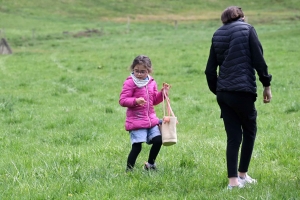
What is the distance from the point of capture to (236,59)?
232 inches

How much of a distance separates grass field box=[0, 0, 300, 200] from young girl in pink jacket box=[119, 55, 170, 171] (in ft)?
1.41

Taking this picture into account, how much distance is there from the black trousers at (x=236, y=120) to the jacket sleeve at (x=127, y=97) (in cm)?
108

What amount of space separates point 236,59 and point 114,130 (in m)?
5.07

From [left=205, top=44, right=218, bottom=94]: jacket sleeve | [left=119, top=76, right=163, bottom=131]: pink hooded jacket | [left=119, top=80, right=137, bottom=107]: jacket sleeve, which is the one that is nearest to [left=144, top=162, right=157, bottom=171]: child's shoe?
[left=119, top=76, right=163, bottom=131]: pink hooded jacket

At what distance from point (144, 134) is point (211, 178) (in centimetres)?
100

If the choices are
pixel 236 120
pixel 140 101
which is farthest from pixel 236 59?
pixel 140 101

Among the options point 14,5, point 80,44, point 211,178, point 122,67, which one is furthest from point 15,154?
point 14,5

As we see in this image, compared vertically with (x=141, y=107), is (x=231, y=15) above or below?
above

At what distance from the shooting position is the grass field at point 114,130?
598 centimetres

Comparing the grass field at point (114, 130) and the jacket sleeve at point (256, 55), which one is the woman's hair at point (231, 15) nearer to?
the jacket sleeve at point (256, 55)

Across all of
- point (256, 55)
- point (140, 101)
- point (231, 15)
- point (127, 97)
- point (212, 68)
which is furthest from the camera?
point (127, 97)

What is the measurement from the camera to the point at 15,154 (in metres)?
8.40

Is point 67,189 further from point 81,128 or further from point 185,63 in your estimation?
point 185,63

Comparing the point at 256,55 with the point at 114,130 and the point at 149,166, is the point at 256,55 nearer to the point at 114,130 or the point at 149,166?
the point at 149,166
